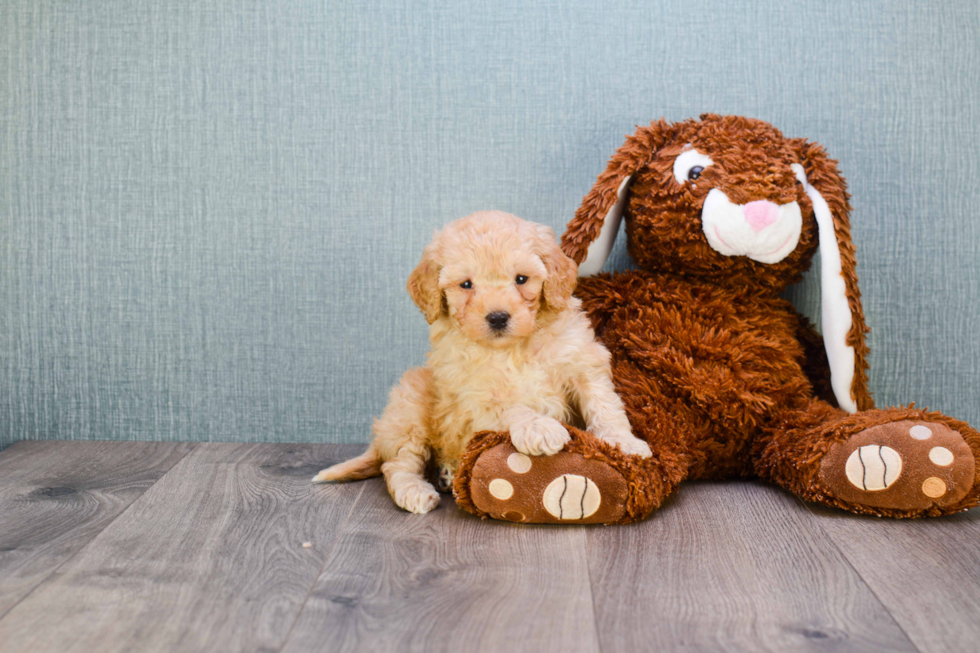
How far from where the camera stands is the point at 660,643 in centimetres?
90

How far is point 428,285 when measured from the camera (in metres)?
1.35

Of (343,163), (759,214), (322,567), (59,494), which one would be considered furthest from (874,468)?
(59,494)

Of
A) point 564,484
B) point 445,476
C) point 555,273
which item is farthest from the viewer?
point 445,476

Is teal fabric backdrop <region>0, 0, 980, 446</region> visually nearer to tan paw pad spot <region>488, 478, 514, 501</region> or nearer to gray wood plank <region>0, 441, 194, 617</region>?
gray wood plank <region>0, 441, 194, 617</region>

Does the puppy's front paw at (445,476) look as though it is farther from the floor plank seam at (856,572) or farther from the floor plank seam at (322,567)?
the floor plank seam at (856,572)

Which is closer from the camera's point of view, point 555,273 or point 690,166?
point 555,273

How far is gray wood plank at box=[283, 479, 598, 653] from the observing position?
0.92 m

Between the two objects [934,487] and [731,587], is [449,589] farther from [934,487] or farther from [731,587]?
[934,487]

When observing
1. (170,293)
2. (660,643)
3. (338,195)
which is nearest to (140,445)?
(170,293)

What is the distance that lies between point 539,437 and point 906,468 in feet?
1.97

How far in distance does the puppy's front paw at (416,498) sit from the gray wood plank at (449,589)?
0.06 feet

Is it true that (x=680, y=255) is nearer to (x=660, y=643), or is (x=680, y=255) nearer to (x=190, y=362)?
(x=660, y=643)

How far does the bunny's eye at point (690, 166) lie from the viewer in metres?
1.48

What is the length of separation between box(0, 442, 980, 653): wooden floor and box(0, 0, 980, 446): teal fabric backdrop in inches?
15.8
